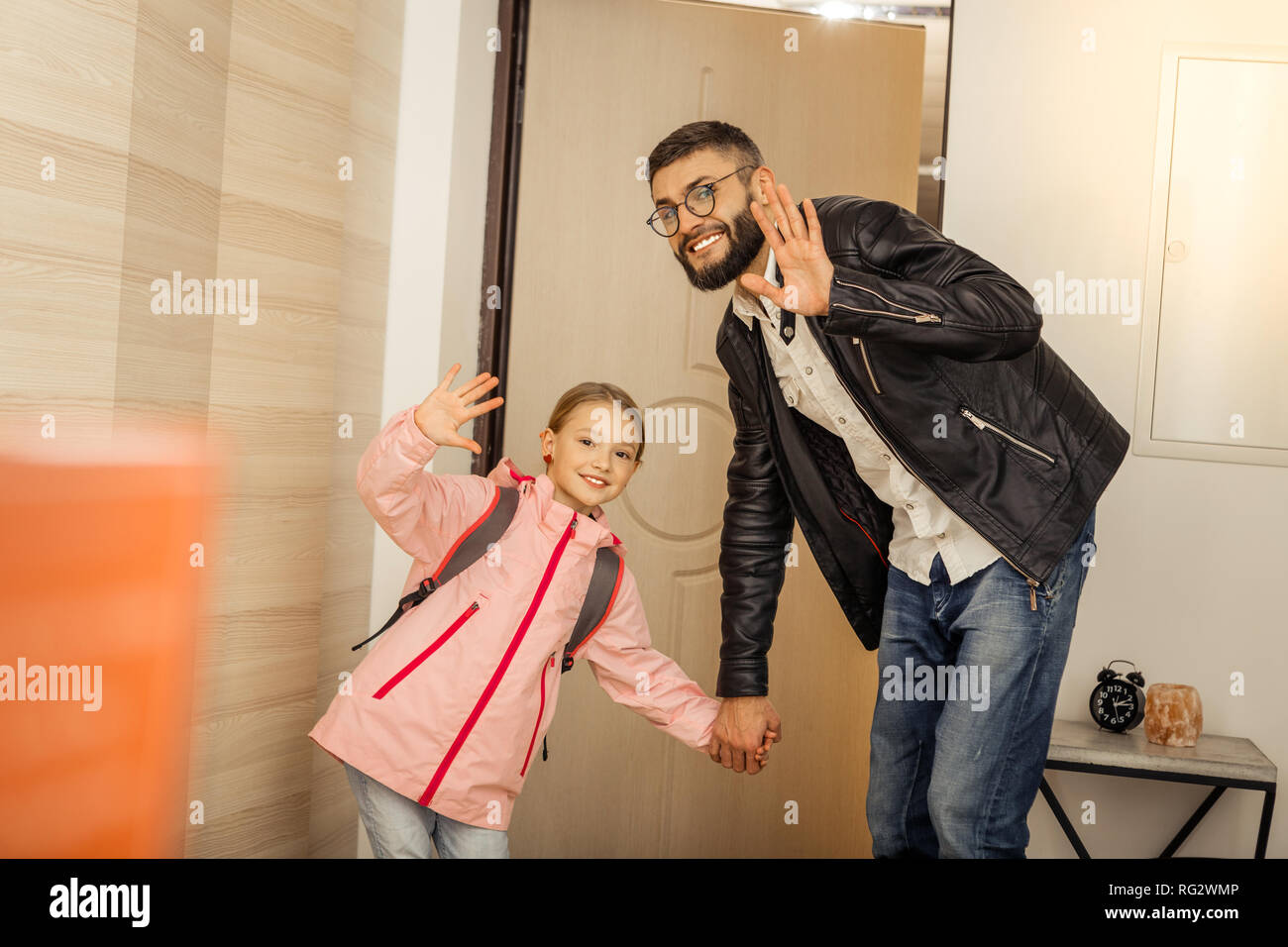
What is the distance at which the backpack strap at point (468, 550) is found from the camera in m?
1.55

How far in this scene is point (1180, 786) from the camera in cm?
205

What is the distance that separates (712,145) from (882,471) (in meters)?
0.61

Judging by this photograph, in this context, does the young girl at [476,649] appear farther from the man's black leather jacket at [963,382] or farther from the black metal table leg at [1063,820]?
the black metal table leg at [1063,820]

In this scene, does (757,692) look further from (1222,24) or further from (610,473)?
(1222,24)

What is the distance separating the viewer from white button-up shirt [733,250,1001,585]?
4.82ft

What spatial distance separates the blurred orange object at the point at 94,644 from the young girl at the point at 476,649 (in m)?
0.26

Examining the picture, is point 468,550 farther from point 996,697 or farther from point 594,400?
point 996,697

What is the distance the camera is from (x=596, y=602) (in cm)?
161

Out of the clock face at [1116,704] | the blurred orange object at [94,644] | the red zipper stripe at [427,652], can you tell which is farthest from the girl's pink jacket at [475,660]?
the clock face at [1116,704]

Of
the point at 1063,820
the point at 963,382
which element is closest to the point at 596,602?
the point at 963,382

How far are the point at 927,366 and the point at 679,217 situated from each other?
0.49 meters

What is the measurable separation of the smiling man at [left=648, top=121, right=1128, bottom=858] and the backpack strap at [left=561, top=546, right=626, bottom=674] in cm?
25

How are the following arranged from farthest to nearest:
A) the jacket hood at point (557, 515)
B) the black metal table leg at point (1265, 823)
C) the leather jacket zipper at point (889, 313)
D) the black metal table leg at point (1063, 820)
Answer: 1. the black metal table leg at point (1063, 820)
2. the black metal table leg at point (1265, 823)
3. the jacket hood at point (557, 515)
4. the leather jacket zipper at point (889, 313)
